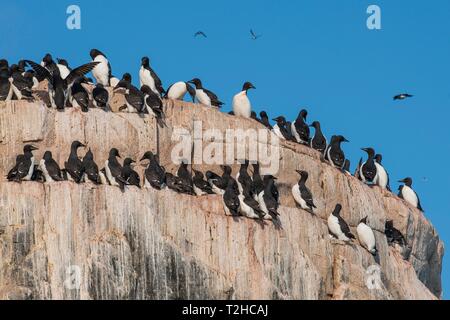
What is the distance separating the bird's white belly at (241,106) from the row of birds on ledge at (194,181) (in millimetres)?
3021

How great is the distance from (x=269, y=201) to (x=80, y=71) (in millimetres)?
6719

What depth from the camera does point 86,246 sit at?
67.4m

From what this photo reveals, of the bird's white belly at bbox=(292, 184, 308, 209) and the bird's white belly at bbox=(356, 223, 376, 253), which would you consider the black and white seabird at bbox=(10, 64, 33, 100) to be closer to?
the bird's white belly at bbox=(292, 184, 308, 209)

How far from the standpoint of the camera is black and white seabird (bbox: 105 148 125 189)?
6894cm

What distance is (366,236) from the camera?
71.8 metres

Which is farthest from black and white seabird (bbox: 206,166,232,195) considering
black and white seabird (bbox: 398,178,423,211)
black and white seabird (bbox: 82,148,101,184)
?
black and white seabird (bbox: 398,178,423,211)

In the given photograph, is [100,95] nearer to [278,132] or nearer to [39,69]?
[39,69]

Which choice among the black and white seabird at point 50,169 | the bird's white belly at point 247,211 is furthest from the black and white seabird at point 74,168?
the bird's white belly at point 247,211

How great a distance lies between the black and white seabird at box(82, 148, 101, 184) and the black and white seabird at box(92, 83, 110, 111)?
246 cm

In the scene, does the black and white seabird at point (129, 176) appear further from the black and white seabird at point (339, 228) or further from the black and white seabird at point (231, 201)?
the black and white seabird at point (339, 228)

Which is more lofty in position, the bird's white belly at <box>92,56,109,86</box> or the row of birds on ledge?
the bird's white belly at <box>92,56,109,86</box>

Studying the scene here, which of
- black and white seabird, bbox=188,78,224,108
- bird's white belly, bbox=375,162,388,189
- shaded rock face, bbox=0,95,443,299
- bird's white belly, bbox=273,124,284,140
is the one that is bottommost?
shaded rock face, bbox=0,95,443,299

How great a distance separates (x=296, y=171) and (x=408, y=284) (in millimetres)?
4236
